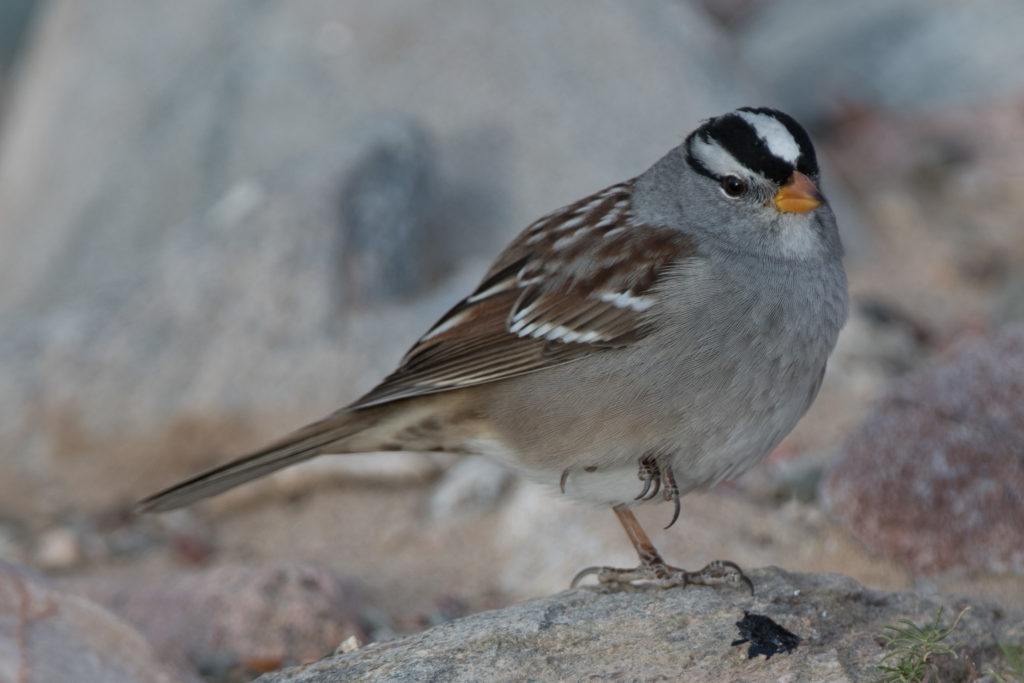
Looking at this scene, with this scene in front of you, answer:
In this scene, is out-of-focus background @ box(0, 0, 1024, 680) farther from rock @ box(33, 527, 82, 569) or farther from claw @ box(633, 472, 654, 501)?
claw @ box(633, 472, 654, 501)

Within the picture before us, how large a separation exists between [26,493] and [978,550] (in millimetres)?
4241

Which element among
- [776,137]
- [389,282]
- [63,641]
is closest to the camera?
[63,641]

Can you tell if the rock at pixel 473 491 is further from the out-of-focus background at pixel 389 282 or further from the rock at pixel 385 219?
the rock at pixel 385 219

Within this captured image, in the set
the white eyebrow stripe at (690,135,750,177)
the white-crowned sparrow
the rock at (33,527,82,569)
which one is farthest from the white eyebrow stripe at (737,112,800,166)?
the rock at (33,527,82,569)

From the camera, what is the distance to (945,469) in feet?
15.0

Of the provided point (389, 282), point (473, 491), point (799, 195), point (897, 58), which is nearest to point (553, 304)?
point (799, 195)

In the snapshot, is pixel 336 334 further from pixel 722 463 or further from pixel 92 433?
pixel 722 463

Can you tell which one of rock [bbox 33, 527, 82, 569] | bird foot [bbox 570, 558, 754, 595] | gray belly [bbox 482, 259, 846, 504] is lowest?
bird foot [bbox 570, 558, 754, 595]

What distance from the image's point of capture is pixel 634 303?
12.2ft

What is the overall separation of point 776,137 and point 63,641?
7.97ft

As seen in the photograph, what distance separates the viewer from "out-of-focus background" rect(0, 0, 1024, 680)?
15.1 ft

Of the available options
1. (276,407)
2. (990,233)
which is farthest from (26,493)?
(990,233)

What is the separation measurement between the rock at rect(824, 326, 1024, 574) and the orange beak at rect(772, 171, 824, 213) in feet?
4.67

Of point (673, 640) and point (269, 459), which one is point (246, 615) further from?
point (673, 640)
